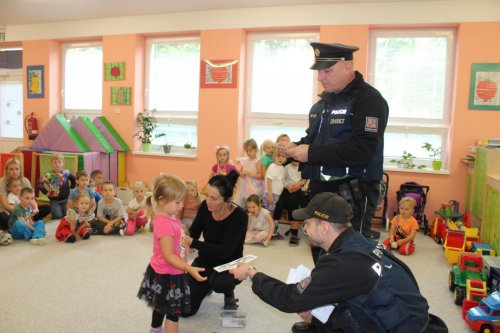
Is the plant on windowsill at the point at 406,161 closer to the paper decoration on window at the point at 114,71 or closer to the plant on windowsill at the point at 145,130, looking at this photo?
the plant on windowsill at the point at 145,130

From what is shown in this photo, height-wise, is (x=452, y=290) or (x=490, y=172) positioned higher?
(x=490, y=172)

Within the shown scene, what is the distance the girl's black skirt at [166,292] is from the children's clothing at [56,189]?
3.83m

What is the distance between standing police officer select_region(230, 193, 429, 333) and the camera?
158 centimetres

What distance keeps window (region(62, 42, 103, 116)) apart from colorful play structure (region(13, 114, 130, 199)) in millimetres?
755

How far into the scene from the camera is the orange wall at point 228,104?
5445 millimetres

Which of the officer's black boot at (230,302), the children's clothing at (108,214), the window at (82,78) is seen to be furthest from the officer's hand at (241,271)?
the window at (82,78)

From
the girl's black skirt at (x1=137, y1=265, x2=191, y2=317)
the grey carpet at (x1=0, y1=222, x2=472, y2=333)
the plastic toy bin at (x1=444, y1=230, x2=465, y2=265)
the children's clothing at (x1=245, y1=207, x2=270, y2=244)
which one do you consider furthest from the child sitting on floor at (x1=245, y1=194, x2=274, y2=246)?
the girl's black skirt at (x1=137, y1=265, x2=191, y2=317)

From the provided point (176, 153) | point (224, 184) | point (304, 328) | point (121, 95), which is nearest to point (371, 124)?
point (224, 184)

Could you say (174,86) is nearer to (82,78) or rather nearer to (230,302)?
(82,78)

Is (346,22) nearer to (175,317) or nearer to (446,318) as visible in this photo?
(446,318)

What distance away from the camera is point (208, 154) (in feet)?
21.9

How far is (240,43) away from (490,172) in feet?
12.5

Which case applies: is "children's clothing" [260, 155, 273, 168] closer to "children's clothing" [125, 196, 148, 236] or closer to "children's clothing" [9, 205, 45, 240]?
"children's clothing" [125, 196, 148, 236]

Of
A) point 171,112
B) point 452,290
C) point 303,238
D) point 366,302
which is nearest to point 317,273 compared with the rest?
point 366,302
